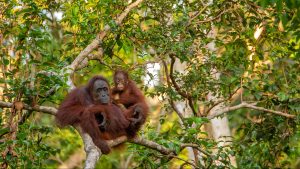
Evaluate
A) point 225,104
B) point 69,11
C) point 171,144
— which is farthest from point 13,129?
point 225,104

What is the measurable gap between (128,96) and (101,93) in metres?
0.66

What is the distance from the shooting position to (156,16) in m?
6.91

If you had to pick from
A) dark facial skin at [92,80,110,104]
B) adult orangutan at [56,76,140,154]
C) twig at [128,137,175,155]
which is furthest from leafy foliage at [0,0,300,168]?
dark facial skin at [92,80,110,104]

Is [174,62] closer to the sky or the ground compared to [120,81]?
closer to the sky

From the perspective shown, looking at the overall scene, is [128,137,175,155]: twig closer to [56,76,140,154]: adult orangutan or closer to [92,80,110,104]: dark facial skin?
[56,76,140,154]: adult orangutan

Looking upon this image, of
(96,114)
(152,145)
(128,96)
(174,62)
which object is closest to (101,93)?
(96,114)

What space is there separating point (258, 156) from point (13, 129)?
357 centimetres

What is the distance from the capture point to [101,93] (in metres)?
5.89

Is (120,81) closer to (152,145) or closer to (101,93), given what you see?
(101,93)

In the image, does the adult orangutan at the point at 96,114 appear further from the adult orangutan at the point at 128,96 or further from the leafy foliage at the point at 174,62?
the leafy foliage at the point at 174,62

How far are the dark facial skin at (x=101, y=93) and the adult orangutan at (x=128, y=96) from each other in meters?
0.29

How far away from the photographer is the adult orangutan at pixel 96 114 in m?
5.18

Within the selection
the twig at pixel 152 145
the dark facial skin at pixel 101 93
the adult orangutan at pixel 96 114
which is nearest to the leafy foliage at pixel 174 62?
the twig at pixel 152 145

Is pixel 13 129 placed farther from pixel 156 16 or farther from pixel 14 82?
pixel 156 16
